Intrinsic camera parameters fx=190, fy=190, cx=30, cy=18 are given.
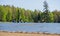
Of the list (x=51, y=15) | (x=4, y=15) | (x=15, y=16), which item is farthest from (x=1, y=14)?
(x=51, y=15)

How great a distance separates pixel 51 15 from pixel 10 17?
58.3 feet

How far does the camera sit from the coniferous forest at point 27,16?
3062 inches

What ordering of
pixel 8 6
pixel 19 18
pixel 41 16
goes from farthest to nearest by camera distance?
pixel 8 6, pixel 19 18, pixel 41 16

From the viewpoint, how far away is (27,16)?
90.6 m

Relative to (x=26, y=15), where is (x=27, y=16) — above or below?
below

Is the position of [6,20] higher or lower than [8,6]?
lower

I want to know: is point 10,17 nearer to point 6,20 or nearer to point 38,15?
point 6,20

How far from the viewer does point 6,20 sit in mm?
82188

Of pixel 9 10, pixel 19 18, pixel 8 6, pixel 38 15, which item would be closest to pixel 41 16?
pixel 38 15

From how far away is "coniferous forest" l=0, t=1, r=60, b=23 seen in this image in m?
77.8

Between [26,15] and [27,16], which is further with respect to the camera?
[26,15]

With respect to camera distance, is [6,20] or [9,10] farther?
[9,10]

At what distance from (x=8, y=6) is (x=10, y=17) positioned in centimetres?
1357

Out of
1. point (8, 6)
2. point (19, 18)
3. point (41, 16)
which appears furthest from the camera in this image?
point (8, 6)
